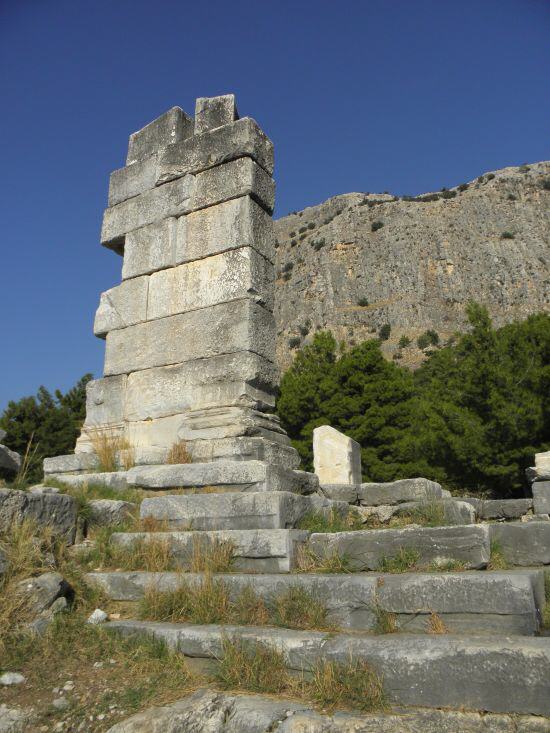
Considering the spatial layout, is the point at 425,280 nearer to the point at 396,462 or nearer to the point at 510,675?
the point at 396,462

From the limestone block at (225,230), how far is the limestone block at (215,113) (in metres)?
1.12

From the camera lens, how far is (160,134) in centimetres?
688

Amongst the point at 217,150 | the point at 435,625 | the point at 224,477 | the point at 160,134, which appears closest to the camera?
the point at 435,625

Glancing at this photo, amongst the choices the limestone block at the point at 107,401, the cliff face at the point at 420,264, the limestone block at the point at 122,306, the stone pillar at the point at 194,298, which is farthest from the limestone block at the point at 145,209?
the cliff face at the point at 420,264

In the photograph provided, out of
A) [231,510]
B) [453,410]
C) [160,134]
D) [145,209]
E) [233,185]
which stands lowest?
[231,510]

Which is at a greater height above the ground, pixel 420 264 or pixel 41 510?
pixel 420 264

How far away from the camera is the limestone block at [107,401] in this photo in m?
6.36

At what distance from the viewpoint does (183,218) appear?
6426 millimetres

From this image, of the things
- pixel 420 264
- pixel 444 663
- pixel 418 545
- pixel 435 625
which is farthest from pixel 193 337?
pixel 420 264

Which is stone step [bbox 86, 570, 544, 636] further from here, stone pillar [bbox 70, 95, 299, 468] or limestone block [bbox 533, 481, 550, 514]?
limestone block [bbox 533, 481, 550, 514]

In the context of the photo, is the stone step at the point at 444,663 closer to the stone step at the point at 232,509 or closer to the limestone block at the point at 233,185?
the stone step at the point at 232,509

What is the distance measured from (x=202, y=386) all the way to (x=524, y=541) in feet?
10.8

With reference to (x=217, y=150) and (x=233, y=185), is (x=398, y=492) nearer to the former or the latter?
(x=233, y=185)

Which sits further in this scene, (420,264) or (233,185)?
(420,264)
